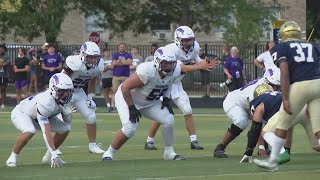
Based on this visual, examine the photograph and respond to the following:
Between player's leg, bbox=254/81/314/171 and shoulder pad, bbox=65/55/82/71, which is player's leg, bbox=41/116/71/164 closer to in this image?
shoulder pad, bbox=65/55/82/71

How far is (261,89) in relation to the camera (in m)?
13.6

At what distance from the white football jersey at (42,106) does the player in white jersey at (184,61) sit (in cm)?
297

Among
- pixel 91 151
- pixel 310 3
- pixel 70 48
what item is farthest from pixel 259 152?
pixel 310 3

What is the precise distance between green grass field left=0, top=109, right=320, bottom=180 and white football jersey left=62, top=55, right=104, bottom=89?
1157 millimetres

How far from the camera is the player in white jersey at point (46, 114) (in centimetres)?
1316

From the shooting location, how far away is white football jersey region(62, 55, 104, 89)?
1552cm

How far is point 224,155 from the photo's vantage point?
1432 centimetres

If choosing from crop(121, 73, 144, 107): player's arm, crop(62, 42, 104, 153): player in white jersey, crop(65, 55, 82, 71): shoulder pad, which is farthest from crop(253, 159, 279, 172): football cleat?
crop(65, 55, 82, 71): shoulder pad

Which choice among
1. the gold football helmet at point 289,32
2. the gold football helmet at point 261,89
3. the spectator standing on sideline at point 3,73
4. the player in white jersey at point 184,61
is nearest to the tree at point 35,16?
the spectator standing on sideline at point 3,73

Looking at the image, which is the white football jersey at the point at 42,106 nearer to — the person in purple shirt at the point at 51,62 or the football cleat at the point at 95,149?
the football cleat at the point at 95,149

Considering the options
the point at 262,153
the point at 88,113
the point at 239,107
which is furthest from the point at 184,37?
the point at 262,153

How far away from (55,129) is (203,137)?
5.29m

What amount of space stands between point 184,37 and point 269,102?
327 centimetres

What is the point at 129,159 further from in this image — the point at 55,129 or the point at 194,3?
the point at 194,3
